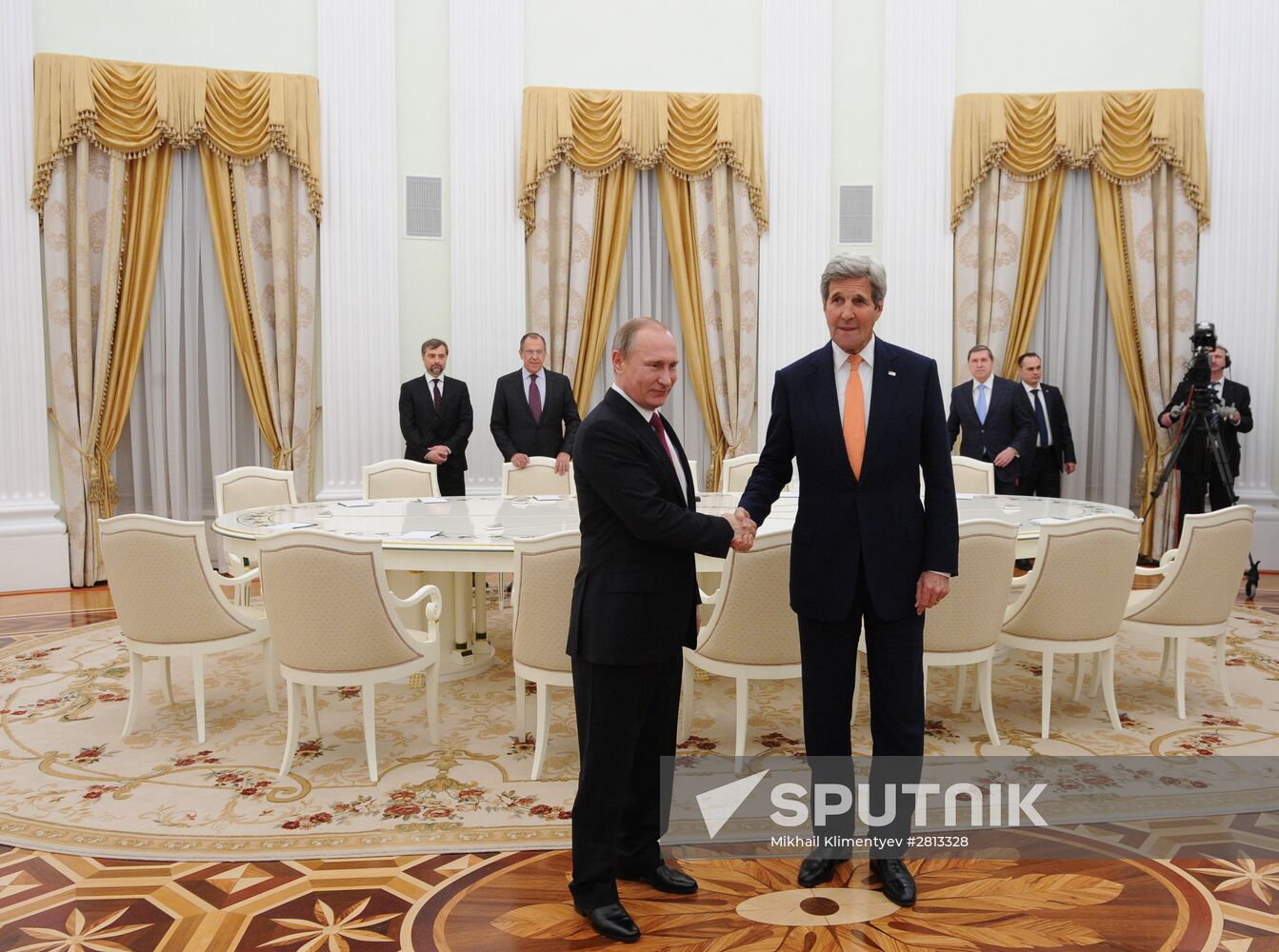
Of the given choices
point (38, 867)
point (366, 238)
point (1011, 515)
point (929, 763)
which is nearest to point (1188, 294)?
point (1011, 515)

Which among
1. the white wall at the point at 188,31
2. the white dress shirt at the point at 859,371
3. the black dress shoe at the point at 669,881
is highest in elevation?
the white wall at the point at 188,31

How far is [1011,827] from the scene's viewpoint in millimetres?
3117

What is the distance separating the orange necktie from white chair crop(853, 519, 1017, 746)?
3.94 feet

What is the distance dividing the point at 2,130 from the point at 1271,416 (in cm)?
918

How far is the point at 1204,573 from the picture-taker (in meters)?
4.21

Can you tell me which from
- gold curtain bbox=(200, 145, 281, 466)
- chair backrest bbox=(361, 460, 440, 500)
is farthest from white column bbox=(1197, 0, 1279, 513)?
gold curtain bbox=(200, 145, 281, 466)

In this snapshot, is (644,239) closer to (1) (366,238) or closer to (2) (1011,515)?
(1) (366,238)

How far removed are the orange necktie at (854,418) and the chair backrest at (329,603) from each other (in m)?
1.70

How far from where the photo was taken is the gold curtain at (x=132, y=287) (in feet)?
23.0

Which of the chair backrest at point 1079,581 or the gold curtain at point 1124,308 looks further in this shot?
the gold curtain at point 1124,308

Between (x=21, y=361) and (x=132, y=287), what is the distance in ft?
2.85

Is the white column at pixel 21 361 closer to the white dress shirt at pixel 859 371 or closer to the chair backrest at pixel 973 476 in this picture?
the chair backrest at pixel 973 476

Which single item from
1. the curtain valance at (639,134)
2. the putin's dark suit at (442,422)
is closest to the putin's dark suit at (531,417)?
the putin's dark suit at (442,422)

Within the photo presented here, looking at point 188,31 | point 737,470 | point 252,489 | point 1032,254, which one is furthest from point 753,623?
point 188,31
